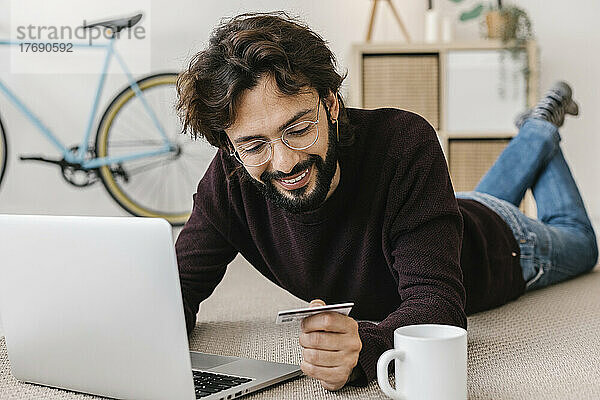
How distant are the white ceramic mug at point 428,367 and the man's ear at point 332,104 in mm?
460

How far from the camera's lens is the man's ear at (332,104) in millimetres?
1306

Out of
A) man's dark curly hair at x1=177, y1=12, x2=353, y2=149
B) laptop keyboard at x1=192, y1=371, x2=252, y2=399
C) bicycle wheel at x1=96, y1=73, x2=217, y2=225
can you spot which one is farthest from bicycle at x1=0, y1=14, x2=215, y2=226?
laptop keyboard at x1=192, y1=371, x2=252, y2=399

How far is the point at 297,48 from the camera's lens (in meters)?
1.26

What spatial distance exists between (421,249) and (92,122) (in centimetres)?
238

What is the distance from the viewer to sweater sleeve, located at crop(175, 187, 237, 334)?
1.49 m

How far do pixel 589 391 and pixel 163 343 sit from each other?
60cm

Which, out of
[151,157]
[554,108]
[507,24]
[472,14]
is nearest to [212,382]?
[554,108]

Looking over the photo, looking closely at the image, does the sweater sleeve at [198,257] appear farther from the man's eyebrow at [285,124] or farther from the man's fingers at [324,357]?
the man's fingers at [324,357]

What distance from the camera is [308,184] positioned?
1260mm

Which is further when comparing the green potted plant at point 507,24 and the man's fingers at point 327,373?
the green potted plant at point 507,24

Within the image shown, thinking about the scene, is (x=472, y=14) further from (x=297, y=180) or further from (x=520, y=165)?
(x=297, y=180)

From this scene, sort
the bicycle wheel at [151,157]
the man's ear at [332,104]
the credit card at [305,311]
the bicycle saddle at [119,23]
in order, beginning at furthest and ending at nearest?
the bicycle wheel at [151,157], the bicycle saddle at [119,23], the man's ear at [332,104], the credit card at [305,311]

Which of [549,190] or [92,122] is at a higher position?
[92,122]

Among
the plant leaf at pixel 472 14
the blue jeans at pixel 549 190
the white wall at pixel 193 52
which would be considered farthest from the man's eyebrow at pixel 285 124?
the plant leaf at pixel 472 14
